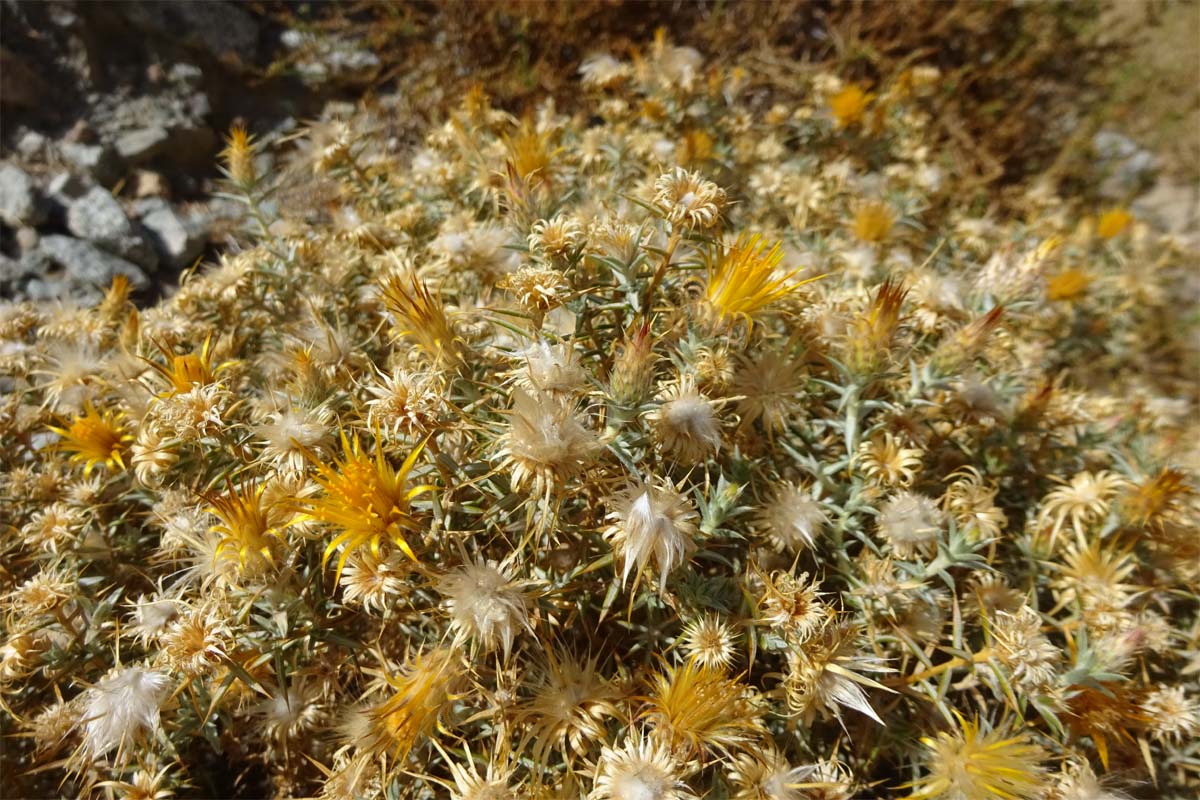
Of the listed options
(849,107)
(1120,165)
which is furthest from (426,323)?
(1120,165)

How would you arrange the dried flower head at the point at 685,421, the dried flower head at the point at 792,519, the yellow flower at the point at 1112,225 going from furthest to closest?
the yellow flower at the point at 1112,225
the dried flower head at the point at 792,519
the dried flower head at the point at 685,421

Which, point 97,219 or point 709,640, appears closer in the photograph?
point 709,640

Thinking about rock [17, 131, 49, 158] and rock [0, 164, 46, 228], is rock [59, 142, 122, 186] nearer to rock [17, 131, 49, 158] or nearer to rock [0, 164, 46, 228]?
rock [17, 131, 49, 158]

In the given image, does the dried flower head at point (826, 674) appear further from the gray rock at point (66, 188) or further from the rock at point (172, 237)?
the gray rock at point (66, 188)

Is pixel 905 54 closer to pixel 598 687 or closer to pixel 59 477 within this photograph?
pixel 598 687

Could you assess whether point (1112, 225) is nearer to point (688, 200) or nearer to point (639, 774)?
point (688, 200)

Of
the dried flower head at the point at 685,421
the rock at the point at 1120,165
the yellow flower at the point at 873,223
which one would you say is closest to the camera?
the dried flower head at the point at 685,421

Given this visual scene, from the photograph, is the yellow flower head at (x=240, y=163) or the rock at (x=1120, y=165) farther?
the rock at (x=1120, y=165)

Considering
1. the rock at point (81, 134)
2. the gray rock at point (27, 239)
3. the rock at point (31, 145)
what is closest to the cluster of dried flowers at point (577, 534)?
the gray rock at point (27, 239)
